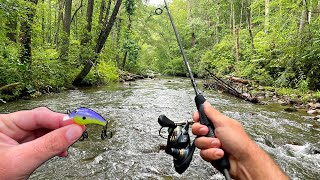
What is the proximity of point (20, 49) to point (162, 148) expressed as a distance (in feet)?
23.5

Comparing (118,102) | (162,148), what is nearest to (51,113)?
(162,148)

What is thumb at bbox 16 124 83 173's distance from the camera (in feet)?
3.46

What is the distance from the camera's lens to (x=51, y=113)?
1229 mm

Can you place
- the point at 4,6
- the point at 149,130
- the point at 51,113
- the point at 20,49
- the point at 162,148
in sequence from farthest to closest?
the point at 20,49 → the point at 4,6 → the point at 149,130 → the point at 162,148 → the point at 51,113

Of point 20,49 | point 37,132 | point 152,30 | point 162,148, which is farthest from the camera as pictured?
point 152,30

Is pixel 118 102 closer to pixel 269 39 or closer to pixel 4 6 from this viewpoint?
pixel 4 6

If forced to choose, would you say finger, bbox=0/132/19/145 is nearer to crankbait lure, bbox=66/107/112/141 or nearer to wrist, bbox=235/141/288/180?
crankbait lure, bbox=66/107/112/141

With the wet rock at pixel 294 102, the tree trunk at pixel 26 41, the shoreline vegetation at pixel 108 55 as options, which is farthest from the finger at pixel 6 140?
the wet rock at pixel 294 102

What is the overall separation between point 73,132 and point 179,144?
81cm

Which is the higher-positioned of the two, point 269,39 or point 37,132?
point 269,39

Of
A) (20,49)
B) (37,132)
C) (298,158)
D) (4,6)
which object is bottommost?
(298,158)

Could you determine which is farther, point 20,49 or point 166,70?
point 166,70

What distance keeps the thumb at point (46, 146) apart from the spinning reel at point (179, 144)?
70cm

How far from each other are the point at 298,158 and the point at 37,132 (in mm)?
4494
